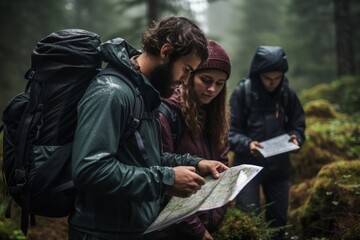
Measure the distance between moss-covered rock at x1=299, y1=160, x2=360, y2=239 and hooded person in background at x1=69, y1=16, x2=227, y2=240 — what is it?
7.40 ft

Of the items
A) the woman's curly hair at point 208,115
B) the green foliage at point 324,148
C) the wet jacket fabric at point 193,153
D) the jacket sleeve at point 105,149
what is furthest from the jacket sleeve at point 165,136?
the green foliage at point 324,148

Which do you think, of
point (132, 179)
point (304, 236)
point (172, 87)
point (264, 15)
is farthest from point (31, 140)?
point (264, 15)

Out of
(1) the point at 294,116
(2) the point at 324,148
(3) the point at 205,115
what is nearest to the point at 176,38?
(3) the point at 205,115

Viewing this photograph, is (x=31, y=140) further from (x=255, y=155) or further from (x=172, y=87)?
(x=255, y=155)

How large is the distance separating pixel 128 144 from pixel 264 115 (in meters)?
2.81

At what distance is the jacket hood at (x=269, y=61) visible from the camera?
438 cm

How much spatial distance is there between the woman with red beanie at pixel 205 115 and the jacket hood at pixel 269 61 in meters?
1.30

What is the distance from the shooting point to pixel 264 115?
14.5 feet

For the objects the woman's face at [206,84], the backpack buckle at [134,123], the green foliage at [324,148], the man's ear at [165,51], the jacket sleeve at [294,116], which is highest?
the man's ear at [165,51]

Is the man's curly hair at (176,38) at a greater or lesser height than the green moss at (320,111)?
greater

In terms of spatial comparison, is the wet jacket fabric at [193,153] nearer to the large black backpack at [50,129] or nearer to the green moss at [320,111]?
the large black backpack at [50,129]

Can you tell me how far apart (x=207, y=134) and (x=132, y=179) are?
1533 millimetres

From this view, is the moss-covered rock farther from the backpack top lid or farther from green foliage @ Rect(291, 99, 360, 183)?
the backpack top lid

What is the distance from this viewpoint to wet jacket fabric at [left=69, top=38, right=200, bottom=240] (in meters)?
1.72
